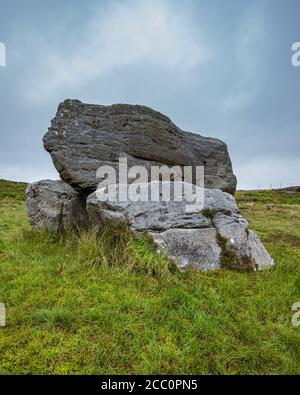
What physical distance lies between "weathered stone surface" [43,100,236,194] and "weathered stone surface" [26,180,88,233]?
39.4 inches

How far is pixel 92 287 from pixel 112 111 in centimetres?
698

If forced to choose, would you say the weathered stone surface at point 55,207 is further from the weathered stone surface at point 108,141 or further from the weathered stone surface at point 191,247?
the weathered stone surface at point 191,247


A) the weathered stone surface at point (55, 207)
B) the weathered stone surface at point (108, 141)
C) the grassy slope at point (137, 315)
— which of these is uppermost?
the weathered stone surface at point (108, 141)

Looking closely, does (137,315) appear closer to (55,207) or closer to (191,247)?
(191,247)

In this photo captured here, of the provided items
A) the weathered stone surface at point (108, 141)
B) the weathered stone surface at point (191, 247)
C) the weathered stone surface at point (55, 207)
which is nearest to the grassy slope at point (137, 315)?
the weathered stone surface at point (191, 247)

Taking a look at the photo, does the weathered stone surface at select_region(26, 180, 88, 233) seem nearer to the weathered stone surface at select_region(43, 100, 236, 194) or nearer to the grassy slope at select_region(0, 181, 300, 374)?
the weathered stone surface at select_region(43, 100, 236, 194)

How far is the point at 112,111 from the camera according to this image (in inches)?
427

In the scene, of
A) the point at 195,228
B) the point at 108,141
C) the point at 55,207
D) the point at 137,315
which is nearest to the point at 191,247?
the point at 195,228

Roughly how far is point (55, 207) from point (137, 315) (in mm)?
6993

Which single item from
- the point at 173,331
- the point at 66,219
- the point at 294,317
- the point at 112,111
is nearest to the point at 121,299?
the point at 173,331

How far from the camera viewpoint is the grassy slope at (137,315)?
4195 mm

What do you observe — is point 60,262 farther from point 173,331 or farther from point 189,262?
point 173,331

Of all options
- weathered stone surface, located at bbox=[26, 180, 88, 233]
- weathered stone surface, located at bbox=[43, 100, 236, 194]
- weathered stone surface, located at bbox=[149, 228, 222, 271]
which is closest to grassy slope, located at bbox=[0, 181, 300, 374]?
weathered stone surface, located at bbox=[149, 228, 222, 271]

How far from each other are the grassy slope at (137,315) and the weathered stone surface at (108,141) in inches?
126
